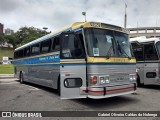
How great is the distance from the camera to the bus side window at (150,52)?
1236 cm

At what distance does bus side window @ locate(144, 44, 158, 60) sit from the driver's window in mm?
5979

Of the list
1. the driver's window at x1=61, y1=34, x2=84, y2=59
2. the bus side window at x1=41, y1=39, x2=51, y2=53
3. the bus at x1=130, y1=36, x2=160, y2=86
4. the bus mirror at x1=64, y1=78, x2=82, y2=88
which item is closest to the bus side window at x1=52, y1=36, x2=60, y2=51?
the bus side window at x1=41, y1=39, x2=51, y2=53

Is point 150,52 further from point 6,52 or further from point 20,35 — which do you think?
point 20,35

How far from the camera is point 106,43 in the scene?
26.9 ft

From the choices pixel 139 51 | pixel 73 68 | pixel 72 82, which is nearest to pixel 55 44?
pixel 73 68

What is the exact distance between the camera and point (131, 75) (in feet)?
28.6

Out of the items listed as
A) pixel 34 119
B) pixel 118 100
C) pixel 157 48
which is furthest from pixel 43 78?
pixel 157 48

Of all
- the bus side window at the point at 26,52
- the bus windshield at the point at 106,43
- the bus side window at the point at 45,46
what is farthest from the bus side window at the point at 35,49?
the bus windshield at the point at 106,43

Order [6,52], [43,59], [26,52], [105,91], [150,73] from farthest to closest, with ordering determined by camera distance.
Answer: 1. [6,52]
2. [26,52]
3. [150,73]
4. [43,59]
5. [105,91]

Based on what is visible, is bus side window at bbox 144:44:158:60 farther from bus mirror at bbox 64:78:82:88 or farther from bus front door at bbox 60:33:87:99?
bus mirror at bbox 64:78:82:88

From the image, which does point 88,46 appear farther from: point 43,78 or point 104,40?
point 43,78

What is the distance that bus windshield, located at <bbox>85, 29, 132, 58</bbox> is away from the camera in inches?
311

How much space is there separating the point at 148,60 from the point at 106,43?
5.37 m

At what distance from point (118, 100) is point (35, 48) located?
671cm
